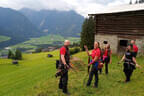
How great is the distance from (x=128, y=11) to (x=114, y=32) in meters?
3.93

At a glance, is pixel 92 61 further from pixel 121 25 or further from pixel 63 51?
pixel 121 25

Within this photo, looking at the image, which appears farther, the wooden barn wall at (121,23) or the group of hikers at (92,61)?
the wooden barn wall at (121,23)

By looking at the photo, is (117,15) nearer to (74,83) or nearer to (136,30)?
(136,30)

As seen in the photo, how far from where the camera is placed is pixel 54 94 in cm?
696

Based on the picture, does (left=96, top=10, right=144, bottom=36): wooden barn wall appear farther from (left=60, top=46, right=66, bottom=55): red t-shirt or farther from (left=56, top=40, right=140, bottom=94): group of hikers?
(left=60, top=46, right=66, bottom=55): red t-shirt

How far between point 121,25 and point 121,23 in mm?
310

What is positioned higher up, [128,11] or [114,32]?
[128,11]

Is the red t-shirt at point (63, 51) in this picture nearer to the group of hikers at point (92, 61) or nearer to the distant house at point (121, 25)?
the group of hikers at point (92, 61)

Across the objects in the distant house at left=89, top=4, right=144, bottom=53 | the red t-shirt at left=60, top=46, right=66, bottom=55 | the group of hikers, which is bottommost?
the group of hikers

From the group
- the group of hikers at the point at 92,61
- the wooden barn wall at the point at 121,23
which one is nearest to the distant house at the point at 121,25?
the wooden barn wall at the point at 121,23

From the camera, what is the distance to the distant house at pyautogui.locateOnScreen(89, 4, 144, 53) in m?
18.1

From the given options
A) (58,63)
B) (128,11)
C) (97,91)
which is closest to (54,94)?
(58,63)

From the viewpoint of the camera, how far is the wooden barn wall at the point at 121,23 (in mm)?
18141

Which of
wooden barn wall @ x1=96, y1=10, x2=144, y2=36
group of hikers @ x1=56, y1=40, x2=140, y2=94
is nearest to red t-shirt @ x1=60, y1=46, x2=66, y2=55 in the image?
group of hikers @ x1=56, y1=40, x2=140, y2=94
